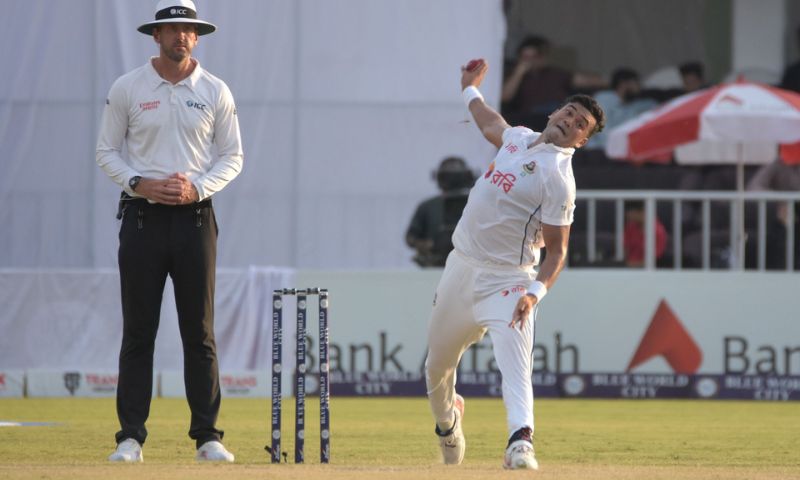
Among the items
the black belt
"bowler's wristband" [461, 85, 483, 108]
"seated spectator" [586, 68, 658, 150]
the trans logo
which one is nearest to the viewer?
the black belt

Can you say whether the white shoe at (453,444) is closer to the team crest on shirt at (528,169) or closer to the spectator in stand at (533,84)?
the team crest on shirt at (528,169)

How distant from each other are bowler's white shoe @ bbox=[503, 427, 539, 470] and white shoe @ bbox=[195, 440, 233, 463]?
1.17 metres

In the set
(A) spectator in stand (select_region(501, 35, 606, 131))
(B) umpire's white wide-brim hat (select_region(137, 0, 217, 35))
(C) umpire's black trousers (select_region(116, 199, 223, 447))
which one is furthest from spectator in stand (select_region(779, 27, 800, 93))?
(C) umpire's black trousers (select_region(116, 199, 223, 447))

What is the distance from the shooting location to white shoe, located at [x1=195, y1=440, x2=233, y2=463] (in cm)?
700

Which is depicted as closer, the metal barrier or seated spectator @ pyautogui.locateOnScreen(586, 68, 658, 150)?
the metal barrier

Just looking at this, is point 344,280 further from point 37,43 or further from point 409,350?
point 37,43

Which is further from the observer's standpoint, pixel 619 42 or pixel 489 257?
pixel 619 42

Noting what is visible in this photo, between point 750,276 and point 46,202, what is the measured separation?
18.1 feet

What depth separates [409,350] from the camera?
1264 cm

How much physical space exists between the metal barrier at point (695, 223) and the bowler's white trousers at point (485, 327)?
5.68 metres

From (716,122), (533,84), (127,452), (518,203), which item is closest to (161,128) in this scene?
(127,452)

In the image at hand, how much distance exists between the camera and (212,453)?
7.01 m

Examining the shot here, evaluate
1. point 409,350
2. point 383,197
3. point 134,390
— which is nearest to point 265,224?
point 383,197

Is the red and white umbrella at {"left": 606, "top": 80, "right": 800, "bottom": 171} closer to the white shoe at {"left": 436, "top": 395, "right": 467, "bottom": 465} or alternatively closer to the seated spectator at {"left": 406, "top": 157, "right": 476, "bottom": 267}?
the seated spectator at {"left": 406, "top": 157, "right": 476, "bottom": 267}
